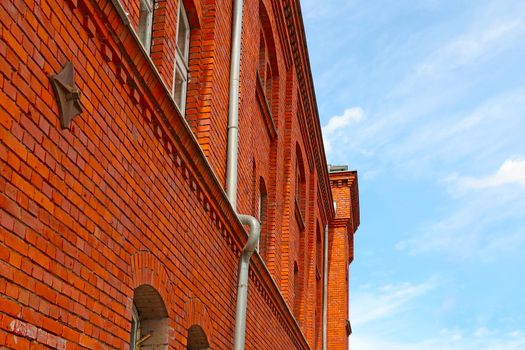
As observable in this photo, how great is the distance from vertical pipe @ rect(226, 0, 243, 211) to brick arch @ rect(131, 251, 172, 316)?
2132 millimetres

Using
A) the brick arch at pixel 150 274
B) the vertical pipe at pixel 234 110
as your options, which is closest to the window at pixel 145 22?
the brick arch at pixel 150 274

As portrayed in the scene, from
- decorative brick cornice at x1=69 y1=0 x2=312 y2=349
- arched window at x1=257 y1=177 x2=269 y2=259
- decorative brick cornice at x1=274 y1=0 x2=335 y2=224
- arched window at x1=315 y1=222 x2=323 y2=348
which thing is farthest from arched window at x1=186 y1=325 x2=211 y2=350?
arched window at x1=315 y1=222 x2=323 y2=348

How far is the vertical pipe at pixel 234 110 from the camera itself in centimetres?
830

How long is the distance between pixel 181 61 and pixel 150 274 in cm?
292

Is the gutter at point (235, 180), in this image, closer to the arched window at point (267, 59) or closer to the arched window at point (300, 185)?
the arched window at point (267, 59)

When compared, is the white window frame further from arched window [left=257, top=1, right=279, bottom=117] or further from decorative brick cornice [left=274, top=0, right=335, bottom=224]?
decorative brick cornice [left=274, top=0, right=335, bottom=224]

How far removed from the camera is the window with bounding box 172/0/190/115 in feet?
26.0

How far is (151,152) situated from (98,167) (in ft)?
3.18

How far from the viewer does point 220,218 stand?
25.6ft

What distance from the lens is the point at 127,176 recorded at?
5.29 metres

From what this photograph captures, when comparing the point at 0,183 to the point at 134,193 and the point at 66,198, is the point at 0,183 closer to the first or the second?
the point at 66,198

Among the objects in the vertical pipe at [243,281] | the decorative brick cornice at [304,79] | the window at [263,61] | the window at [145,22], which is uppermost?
the decorative brick cornice at [304,79]

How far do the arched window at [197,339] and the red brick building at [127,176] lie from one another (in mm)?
13

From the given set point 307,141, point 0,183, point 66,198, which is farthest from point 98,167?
point 307,141
